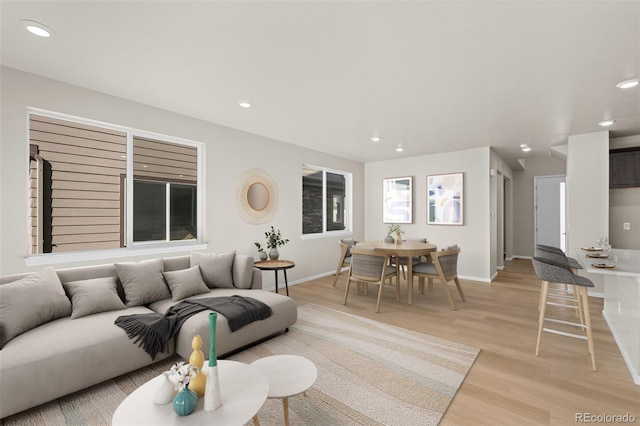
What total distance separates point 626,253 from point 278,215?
444cm

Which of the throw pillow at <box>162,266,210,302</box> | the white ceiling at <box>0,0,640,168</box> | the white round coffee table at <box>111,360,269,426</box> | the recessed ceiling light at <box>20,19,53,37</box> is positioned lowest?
the white round coffee table at <box>111,360,269,426</box>

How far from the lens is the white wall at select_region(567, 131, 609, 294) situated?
4.39 meters

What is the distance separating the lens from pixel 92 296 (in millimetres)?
2506

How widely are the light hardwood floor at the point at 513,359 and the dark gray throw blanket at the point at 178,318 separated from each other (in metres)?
1.46

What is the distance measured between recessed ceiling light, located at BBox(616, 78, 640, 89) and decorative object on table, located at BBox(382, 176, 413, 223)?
3.62m

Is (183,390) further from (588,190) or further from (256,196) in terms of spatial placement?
(588,190)

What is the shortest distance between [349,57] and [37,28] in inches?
87.4

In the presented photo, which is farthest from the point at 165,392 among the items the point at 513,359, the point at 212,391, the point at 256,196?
the point at 256,196

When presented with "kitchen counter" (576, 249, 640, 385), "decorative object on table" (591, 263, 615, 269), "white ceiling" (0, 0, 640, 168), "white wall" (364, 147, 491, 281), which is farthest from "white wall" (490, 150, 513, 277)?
"decorative object on table" (591, 263, 615, 269)

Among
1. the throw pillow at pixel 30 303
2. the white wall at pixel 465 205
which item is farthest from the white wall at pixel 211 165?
the white wall at pixel 465 205

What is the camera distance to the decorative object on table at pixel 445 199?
5621 mm

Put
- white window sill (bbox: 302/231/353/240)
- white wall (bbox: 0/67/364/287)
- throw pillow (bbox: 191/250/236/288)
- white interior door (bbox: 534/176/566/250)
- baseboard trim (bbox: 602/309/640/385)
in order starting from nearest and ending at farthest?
baseboard trim (bbox: 602/309/640/385)
white wall (bbox: 0/67/364/287)
throw pillow (bbox: 191/250/236/288)
white window sill (bbox: 302/231/353/240)
white interior door (bbox: 534/176/566/250)

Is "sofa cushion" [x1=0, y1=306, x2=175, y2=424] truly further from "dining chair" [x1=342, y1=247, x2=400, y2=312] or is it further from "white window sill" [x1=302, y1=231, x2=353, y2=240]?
"white window sill" [x1=302, y1=231, x2=353, y2=240]

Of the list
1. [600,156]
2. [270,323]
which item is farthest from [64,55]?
[600,156]
